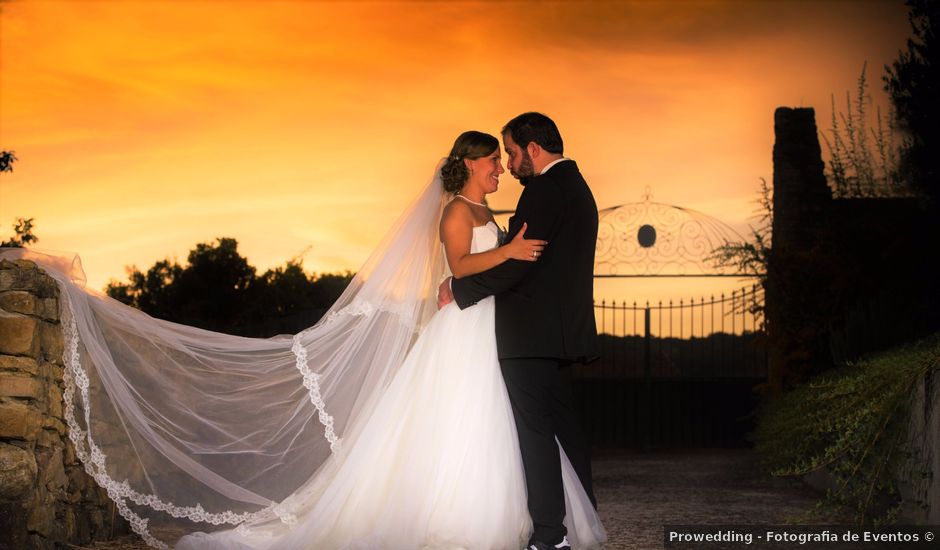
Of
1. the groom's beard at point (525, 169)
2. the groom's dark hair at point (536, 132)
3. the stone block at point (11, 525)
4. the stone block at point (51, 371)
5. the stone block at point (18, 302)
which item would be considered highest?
the groom's dark hair at point (536, 132)

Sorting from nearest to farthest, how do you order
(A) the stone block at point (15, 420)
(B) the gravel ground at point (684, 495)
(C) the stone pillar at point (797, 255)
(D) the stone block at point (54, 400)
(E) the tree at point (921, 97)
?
(A) the stone block at point (15, 420), (D) the stone block at point (54, 400), (B) the gravel ground at point (684, 495), (E) the tree at point (921, 97), (C) the stone pillar at point (797, 255)

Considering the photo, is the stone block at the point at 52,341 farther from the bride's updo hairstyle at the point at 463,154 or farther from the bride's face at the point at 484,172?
the bride's face at the point at 484,172

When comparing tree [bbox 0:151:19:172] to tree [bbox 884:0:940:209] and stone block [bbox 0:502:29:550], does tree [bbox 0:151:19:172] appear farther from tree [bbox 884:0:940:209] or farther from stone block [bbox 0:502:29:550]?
tree [bbox 884:0:940:209]

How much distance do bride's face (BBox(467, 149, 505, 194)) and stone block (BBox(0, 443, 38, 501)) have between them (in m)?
2.33

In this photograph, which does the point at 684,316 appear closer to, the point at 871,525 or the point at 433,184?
the point at 871,525

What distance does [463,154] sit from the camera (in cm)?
473

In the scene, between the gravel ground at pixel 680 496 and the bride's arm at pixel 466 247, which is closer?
the bride's arm at pixel 466 247

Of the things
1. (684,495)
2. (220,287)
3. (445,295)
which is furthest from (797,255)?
(220,287)

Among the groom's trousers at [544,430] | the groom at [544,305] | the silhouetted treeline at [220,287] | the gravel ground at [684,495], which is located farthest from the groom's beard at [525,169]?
the silhouetted treeline at [220,287]

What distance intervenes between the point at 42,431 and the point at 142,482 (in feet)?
1.67

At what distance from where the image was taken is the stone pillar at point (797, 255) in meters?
A: 9.82

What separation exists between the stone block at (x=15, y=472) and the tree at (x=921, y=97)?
7857 mm

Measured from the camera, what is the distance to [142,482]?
476 centimetres

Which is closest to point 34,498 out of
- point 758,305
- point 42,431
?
point 42,431
